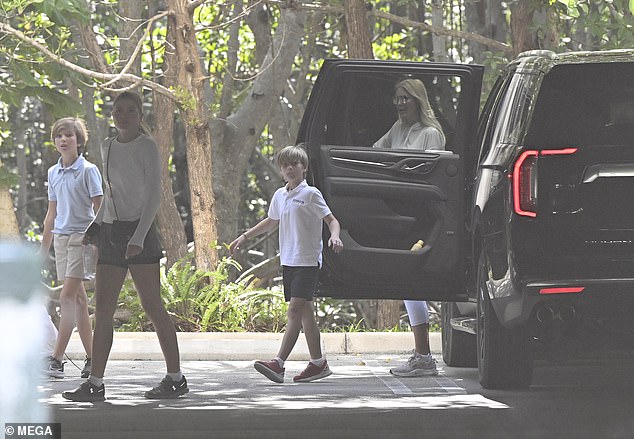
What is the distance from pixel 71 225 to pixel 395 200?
2499 mm

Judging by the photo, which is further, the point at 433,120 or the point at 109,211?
the point at 433,120

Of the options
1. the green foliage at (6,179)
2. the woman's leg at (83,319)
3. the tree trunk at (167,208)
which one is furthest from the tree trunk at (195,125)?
the woman's leg at (83,319)

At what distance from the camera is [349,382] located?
35.2 ft

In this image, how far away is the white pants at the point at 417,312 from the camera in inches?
434

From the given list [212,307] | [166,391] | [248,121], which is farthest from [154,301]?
[248,121]

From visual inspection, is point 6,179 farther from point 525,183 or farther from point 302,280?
point 525,183

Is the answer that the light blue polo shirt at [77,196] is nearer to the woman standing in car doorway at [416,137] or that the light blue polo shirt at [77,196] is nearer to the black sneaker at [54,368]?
the black sneaker at [54,368]

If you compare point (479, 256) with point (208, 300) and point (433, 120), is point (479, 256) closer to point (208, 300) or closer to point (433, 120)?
point (433, 120)

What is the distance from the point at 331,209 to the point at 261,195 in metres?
18.1

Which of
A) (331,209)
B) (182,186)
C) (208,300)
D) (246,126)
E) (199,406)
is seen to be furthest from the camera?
(182,186)

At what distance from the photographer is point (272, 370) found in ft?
34.7

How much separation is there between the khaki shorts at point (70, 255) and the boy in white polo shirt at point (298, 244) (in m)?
1.20

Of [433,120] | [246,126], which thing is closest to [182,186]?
[246,126]

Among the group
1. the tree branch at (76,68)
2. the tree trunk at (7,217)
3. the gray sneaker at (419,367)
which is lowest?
the gray sneaker at (419,367)
